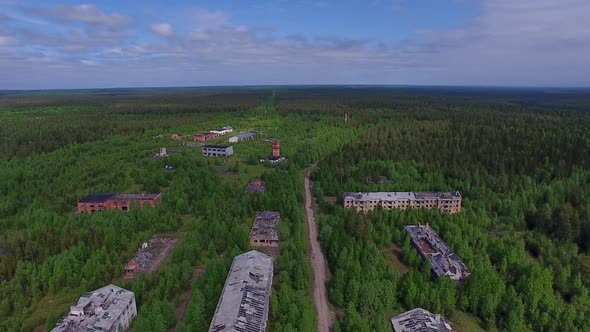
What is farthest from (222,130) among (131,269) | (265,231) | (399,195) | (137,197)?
(131,269)

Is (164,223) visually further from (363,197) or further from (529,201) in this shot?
(529,201)

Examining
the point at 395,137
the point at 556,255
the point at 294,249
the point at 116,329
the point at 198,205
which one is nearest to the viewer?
the point at 116,329

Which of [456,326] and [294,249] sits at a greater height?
[294,249]

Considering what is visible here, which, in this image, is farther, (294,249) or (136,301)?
(294,249)

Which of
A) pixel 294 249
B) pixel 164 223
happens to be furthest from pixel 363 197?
pixel 164 223

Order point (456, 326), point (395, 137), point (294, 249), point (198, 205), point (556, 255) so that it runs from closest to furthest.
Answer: point (456, 326), point (294, 249), point (556, 255), point (198, 205), point (395, 137)

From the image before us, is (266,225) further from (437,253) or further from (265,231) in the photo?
(437,253)

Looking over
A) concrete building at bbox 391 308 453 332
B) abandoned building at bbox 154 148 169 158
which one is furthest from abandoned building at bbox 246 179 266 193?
concrete building at bbox 391 308 453 332

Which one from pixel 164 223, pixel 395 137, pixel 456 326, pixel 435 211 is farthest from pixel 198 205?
pixel 395 137
